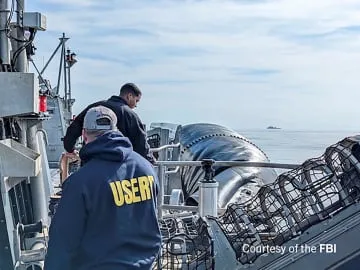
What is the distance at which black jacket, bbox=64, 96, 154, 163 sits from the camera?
4805 millimetres

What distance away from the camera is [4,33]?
462cm

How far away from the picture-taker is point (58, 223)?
2346 mm

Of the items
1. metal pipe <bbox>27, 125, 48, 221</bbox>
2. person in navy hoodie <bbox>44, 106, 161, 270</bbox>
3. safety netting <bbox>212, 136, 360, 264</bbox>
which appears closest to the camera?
person in navy hoodie <bbox>44, 106, 161, 270</bbox>

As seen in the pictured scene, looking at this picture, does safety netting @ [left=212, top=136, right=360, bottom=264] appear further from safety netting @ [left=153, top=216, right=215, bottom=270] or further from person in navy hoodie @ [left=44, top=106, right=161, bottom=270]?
person in navy hoodie @ [left=44, top=106, right=161, bottom=270]

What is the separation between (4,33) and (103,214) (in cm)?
269

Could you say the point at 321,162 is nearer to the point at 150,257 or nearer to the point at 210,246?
the point at 210,246

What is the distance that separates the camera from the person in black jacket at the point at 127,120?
15.8 feet

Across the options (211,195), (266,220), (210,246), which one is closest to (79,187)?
(210,246)

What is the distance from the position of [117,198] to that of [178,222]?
2805 millimetres

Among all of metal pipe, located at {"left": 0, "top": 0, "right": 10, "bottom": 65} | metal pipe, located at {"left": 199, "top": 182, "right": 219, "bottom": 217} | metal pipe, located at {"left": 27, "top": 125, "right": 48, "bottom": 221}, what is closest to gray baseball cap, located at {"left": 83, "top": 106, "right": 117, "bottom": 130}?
metal pipe, located at {"left": 0, "top": 0, "right": 10, "bottom": 65}

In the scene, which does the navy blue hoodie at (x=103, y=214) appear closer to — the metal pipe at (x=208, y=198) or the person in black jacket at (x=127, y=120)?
the person in black jacket at (x=127, y=120)

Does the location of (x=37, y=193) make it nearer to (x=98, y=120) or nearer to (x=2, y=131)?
(x=2, y=131)

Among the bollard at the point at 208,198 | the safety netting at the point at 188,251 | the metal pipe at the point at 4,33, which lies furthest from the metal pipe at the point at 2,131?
the bollard at the point at 208,198

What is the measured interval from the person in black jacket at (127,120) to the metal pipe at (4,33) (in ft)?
2.34
